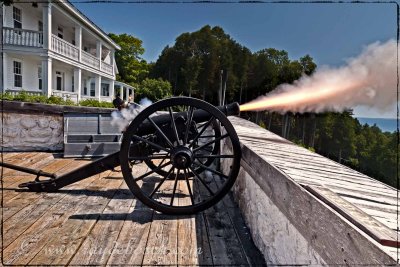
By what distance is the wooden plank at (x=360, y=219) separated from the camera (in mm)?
1037

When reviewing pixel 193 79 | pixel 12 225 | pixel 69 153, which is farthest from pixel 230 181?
pixel 193 79

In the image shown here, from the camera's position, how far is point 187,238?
2693mm

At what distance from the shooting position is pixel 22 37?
14.7 meters

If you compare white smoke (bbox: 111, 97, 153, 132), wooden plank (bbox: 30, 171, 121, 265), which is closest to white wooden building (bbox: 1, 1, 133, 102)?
white smoke (bbox: 111, 97, 153, 132)

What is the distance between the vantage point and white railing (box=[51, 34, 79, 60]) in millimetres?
15978

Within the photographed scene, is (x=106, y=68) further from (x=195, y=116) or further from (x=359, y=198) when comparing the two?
(x=359, y=198)

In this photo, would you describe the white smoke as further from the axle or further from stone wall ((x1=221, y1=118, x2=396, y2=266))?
stone wall ((x1=221, y1=118, x2=396, y2=266))

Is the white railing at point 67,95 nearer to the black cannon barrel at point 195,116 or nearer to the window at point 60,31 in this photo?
the window at point 60,31

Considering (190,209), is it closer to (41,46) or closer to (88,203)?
(88,203)

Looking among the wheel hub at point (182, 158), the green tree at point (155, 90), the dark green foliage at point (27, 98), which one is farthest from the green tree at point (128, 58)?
the wheel hub at point (182, 158)

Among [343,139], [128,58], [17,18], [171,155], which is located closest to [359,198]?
[171,155]

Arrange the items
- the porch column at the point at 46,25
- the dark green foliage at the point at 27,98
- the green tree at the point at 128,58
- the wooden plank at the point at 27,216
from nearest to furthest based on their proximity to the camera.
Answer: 1. the wooden plank at the point at 27,216
2. the dark green foliage at the point at 27,98
3. the porch column at the point at 46,25
4. the green tree at the point at 128,58

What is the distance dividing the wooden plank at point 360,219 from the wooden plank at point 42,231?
2.13m

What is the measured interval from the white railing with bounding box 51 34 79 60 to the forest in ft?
111
